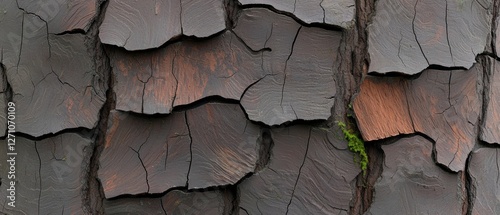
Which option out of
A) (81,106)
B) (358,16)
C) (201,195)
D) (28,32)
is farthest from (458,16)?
(28,32)

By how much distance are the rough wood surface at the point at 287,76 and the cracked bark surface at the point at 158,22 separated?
68mm

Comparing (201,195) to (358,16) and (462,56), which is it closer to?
(358,16)

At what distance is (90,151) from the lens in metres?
1.32

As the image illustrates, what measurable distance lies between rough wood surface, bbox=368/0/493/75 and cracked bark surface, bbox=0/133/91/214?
70 centimetres

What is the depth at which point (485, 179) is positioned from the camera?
4.63 ft

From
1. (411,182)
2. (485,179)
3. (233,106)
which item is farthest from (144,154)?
(485,179)

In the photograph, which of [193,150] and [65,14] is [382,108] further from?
[65,14]

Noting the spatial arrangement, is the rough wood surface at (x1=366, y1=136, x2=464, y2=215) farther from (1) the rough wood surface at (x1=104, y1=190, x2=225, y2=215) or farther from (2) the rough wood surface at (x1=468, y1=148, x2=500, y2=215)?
(1) the rough wood surface at (x1=104, y1=190, x2=225, y2=215)

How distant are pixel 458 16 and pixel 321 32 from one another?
13.5 inches

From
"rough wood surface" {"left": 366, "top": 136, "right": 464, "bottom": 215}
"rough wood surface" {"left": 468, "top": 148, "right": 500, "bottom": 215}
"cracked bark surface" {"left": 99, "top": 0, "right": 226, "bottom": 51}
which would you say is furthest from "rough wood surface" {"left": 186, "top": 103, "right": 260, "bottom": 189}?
"rough wood surface" {"left": 468, "top": 148, "right": 500, "bottom": 215}

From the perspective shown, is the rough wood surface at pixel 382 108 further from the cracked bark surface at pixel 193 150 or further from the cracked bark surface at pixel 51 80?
the cracked bark surface at pixel 51 80

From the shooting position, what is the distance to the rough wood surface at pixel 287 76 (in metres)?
1.28

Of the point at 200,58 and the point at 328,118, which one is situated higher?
the point at 200,58

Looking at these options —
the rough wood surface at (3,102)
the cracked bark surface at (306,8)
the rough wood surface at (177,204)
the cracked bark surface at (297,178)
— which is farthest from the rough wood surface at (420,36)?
the rough wood surface at (3,102)
